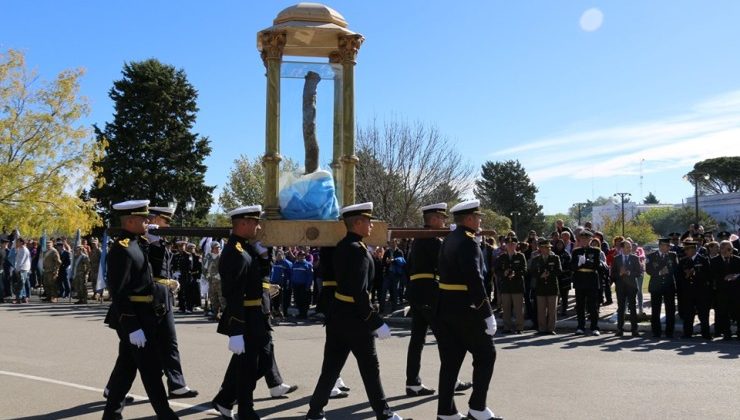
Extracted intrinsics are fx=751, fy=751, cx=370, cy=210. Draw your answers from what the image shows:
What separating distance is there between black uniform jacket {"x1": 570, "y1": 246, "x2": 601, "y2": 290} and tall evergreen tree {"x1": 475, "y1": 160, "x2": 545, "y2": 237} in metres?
59.7

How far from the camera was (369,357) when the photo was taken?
6379 mm

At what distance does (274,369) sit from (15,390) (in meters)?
2.92

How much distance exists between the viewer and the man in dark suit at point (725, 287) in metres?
13.4

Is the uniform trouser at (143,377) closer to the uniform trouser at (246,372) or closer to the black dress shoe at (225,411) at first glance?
the uniform trouser at (246,372)

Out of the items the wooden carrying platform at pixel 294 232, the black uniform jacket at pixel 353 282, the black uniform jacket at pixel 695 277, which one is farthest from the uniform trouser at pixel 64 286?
the black uniform jacket at pixel 353 282

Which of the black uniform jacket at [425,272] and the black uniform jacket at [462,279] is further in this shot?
the black uniform jacket at [425,272]

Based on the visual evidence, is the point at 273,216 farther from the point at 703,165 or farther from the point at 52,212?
the point at 703,165

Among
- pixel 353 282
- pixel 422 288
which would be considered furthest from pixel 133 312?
pixel 422 288

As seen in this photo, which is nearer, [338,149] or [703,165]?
[338,149]

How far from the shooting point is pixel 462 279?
6.68 meters

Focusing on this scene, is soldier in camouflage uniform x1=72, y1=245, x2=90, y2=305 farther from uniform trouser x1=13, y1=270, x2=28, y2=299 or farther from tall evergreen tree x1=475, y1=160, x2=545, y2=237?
tall evergreen tree x1=475, y1=160, x2=545, y2=237

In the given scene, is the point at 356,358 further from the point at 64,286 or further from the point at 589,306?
the point at 64,286

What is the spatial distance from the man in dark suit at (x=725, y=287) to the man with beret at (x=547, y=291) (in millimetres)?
2830

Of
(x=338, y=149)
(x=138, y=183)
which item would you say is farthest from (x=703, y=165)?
(x=338, y=149)
